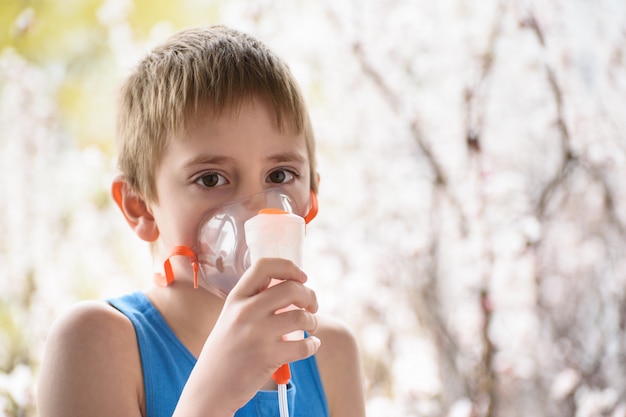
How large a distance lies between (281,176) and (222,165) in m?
0.10

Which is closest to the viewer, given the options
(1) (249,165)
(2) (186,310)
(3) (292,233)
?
(3) (292,233)

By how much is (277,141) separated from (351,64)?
152 centimetres

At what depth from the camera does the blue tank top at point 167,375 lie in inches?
40.2

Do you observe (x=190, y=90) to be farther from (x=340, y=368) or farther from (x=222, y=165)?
(x=340, y=368)

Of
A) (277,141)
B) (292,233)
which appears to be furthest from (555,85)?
(292,233)

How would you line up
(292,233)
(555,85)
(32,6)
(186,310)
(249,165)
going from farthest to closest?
(555,85) → (32,6) → (186,310) → (249,165) → (292,233)

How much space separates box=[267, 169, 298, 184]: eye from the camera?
1.04 m

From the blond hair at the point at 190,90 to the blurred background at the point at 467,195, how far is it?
119cm

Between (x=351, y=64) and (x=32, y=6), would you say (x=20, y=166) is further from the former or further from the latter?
(x=351, y=64)

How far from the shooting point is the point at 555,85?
8.02ft

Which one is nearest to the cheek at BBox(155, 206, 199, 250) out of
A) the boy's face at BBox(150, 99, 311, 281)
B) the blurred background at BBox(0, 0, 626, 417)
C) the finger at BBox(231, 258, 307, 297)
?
the boy's face at BBox(150, 99, 311, 281)

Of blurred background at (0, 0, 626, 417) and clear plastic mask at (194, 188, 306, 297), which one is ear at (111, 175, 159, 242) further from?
blurred background at (0, 0, 626, 417)

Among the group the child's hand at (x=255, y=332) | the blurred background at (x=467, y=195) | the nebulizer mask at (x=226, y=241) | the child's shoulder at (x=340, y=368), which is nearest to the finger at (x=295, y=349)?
the child's hand at (x=255, y=332)

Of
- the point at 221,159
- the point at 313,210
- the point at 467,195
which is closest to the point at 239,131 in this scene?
the point at 221,159
